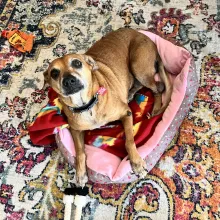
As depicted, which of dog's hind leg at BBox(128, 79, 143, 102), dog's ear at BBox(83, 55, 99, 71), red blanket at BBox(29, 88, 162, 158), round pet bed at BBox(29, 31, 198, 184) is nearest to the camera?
dog's ear at BBox(83, 55, 99, 71)

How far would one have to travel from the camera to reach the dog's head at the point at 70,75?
1.83 metres

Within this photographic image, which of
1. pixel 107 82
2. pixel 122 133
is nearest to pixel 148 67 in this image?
pixel 107 82

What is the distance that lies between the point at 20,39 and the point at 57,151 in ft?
3.45

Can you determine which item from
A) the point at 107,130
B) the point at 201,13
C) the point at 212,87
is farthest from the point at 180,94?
the point at 201,13

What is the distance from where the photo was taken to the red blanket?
2195 millimetres

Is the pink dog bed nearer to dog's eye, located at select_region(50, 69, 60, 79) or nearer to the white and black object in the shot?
the white and black object

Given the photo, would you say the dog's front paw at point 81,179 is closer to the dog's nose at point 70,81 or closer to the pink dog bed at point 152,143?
the pink dog bed at point 152,143

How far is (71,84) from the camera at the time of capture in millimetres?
1823

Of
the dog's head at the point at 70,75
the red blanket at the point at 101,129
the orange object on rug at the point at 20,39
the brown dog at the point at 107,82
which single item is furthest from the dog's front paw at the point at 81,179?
the orange object on rug at the point at 20,39

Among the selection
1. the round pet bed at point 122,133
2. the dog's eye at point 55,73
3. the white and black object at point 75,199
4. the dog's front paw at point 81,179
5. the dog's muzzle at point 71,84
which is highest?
the dog's eye at point 55,73

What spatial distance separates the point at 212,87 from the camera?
2.42 metres

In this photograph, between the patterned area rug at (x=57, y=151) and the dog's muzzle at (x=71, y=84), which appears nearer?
the dog's muzzle at (x=71, y=84)

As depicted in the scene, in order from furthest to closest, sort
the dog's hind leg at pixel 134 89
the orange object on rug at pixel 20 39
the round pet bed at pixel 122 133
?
1. the orange object on rug at pixel 20 39
2. the dog's hind leg at pixel 134 89
3. the round pet bed at pixel 122 133

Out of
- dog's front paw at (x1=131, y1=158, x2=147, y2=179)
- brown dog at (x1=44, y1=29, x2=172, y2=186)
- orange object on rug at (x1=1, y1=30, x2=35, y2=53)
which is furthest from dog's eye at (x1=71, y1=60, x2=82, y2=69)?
orange object on rug at (x1=1, y1=30, x2=35, y2=53)
